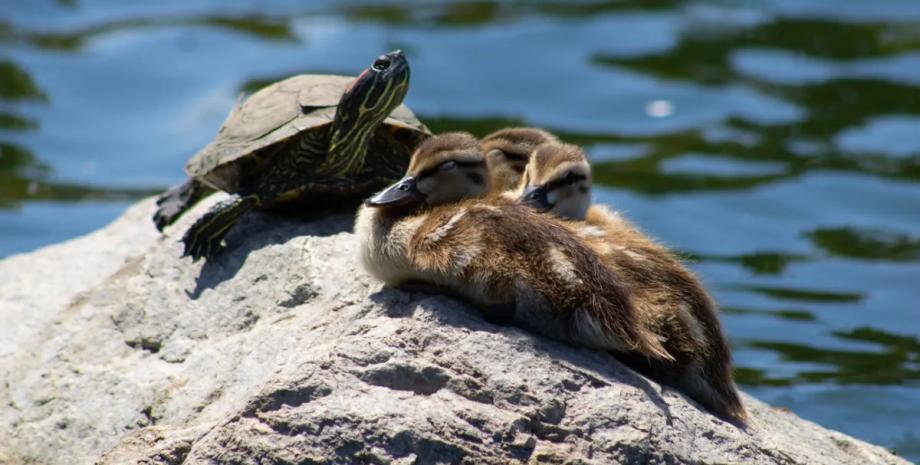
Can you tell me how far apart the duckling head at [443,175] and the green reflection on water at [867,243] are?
17.9ft

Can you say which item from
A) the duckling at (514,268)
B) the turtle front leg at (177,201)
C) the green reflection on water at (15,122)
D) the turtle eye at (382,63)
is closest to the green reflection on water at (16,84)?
the green reflection on water at (15,122)

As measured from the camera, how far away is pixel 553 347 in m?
4.51

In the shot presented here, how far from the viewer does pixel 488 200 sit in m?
4.75

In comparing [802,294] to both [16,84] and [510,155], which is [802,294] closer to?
[510,155]

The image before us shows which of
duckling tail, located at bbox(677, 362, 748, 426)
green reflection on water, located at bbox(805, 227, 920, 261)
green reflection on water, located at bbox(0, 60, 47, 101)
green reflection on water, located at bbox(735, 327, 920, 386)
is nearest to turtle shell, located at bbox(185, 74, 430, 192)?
duckling tail, located at bbox(677, 362, 748, 426)

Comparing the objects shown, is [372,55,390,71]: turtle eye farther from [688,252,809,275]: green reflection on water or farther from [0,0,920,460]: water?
[688,252,809,275]: green reflection on water

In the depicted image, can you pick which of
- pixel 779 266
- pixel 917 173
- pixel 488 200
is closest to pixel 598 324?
pixel 488 200

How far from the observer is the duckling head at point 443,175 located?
486 cm

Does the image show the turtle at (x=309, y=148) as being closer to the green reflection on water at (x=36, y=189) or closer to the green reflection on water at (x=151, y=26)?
the green reflection on water at (x=36, y=189)

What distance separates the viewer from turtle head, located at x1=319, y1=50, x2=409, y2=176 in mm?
5770

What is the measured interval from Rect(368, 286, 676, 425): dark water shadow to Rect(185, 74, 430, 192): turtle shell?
1.57m

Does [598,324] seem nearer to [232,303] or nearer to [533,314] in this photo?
[533,314]

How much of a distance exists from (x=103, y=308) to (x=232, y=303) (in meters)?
0.70

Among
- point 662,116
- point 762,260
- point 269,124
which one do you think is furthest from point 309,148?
point 662,116
